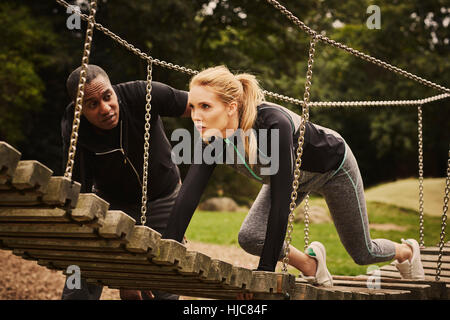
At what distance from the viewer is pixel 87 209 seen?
A: 2160mm

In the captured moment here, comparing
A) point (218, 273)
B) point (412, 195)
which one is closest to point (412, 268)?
point (218, 273)

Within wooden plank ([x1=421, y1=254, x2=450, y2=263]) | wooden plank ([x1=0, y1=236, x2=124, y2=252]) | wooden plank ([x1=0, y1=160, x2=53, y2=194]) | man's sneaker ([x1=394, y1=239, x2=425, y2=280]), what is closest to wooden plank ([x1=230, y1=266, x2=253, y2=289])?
wooden plank ([x1=0, y1=236, x2=124, y2=252])

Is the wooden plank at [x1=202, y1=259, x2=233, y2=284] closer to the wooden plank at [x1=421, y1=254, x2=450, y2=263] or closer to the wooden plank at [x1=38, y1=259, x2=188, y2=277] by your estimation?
the wooden plank at [x1=38, y1=259, x2=188, y2=277]

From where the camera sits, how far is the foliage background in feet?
54.2

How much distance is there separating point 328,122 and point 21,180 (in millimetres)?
24576

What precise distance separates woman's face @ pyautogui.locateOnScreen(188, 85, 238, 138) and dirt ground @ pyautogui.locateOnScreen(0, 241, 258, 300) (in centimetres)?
500

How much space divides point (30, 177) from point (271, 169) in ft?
4.27

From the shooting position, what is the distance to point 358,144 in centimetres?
2758

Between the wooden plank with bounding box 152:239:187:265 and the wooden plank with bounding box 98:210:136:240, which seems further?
the wooden plank with bounding box 152:239:187:265

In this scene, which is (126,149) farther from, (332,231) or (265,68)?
(265,68)

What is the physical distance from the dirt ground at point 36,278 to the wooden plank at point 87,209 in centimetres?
552

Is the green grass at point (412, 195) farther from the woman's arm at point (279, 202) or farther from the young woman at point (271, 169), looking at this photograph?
the woman's arm at point (279, 202)

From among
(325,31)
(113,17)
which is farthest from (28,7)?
(325,31)

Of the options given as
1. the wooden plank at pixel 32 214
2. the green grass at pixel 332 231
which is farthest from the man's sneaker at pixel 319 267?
the green grass at pixel 332 231
